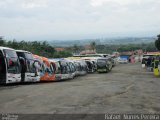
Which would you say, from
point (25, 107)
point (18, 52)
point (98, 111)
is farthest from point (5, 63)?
point (98, 111)

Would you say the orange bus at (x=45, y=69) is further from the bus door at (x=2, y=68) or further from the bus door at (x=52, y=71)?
the bus door at (x=2, y=68)

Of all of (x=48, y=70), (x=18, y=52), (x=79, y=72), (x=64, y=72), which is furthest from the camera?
(x=79, y=72)

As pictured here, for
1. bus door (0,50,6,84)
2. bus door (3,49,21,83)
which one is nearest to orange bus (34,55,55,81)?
bus door (3,49,21,83)

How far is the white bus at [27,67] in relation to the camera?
2697cm

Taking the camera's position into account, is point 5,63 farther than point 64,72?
No

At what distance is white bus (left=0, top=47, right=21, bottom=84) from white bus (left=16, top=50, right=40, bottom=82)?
151 centimetres

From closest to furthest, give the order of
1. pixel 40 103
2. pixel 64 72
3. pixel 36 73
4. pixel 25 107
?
1. pixel 25 107
2. pixel 40 103
3. pixel 36 73
4. pixel 64 72

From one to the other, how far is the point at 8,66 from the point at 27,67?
3.34 m

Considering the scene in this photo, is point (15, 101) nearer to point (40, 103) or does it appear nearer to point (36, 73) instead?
point (40, 103)

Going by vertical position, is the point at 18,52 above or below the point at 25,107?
above

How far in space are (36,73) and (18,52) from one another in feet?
8.54

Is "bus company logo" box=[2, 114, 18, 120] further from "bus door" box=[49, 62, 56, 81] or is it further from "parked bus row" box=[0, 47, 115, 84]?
"bus door" box=[49, 62, 56, 81]

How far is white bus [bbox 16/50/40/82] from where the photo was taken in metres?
27.0

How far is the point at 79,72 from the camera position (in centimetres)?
4644
